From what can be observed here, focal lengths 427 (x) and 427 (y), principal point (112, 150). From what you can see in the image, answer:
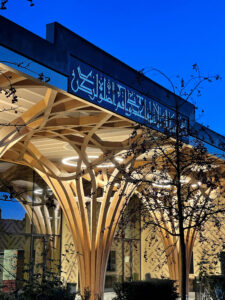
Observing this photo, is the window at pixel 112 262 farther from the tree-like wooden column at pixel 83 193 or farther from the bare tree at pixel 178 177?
the bare tree at pixel 178 177

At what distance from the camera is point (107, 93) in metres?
10.5

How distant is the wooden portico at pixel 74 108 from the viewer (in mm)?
8578

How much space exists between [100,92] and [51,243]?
12592mm

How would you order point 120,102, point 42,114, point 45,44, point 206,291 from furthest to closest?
point 206,291
point 42,114
point 120,102
point 45,44

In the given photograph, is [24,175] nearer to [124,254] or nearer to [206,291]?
[124,254]

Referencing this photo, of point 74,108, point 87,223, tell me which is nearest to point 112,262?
point 87,223

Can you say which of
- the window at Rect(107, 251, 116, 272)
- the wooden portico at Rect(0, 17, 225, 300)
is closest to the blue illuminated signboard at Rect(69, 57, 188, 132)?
the wooden portico at Rect(0, 17, 225, 300)

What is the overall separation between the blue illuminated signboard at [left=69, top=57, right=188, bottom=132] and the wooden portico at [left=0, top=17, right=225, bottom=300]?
0.02 meters

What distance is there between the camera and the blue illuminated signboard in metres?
9.53

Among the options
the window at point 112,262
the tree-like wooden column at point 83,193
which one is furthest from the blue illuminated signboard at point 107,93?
the window at point 112,262

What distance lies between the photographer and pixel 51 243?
68.9 ft

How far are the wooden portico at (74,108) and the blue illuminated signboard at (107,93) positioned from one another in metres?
0.02

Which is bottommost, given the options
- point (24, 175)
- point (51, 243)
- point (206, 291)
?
point (206, 291)

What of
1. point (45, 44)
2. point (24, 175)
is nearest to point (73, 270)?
point (24, 175)
